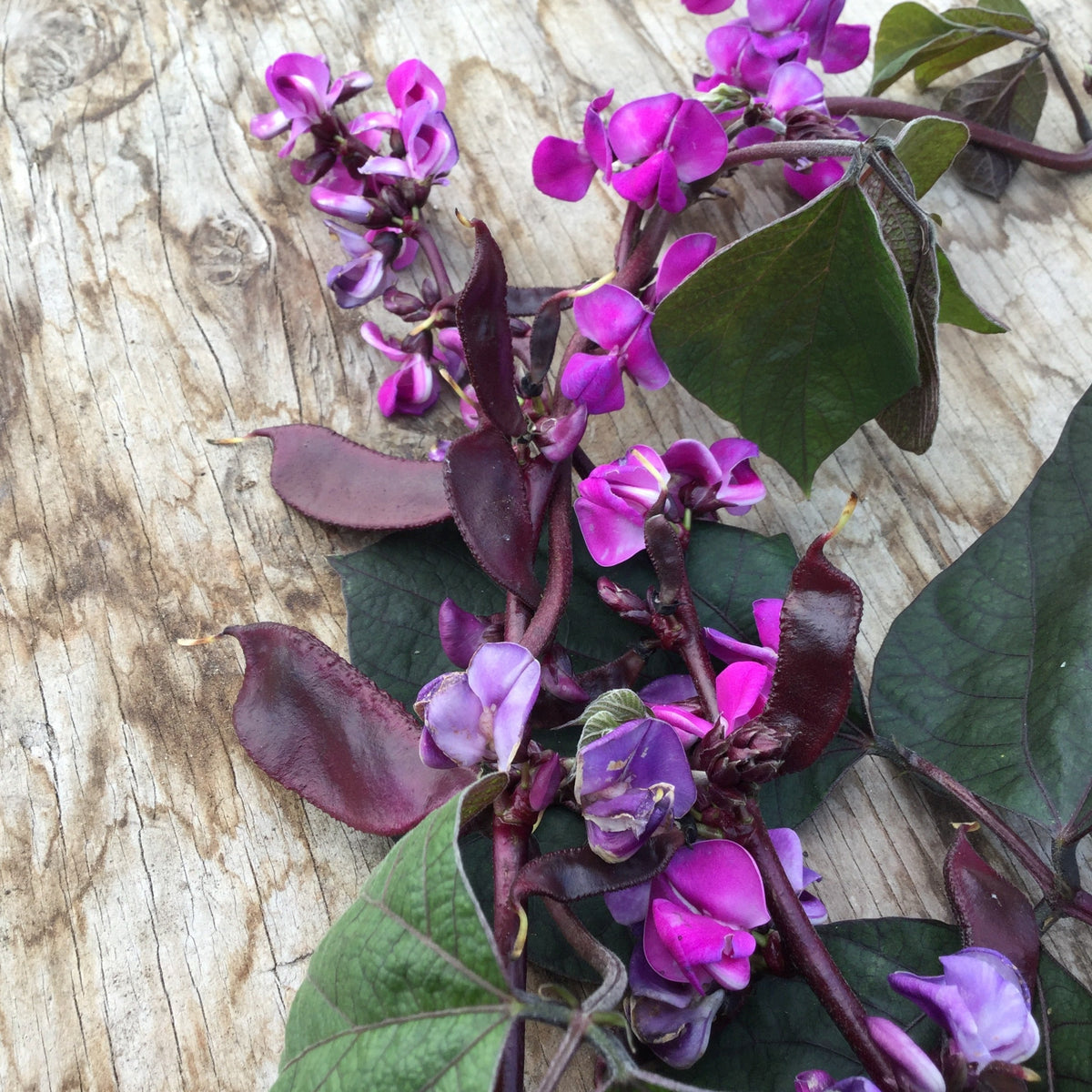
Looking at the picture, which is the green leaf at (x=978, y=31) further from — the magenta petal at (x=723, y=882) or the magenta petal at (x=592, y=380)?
the magenta petal at (x=723, y=882)

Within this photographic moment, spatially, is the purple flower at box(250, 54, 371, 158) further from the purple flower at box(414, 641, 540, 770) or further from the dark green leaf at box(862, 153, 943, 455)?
the purple flower at box(414, 641, 540, 770)

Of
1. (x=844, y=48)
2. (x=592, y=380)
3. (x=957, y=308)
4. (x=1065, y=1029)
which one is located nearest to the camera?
(x=1065, y=1029)

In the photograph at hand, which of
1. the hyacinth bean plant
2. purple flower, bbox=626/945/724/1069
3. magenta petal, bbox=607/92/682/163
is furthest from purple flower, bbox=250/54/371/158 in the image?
purple flower, bbox=626/945/724/1069

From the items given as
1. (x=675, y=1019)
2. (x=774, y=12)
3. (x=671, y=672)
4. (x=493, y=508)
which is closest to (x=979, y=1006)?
(x=675, y=1019)

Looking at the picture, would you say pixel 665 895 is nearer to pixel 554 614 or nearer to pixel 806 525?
pixel 554 614

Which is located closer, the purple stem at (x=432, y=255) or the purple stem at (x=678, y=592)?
the purple stem at (x=678, y=592)

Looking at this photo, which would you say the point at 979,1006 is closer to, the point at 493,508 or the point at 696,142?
the point at 493,508

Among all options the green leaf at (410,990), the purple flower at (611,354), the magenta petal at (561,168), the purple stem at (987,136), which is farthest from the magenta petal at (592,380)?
the purple stem at (987,136)
